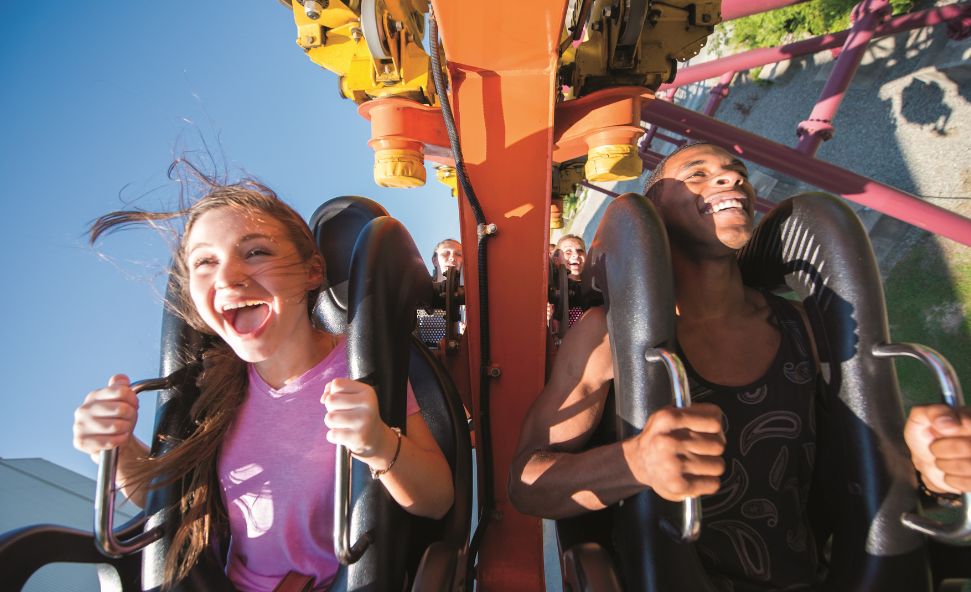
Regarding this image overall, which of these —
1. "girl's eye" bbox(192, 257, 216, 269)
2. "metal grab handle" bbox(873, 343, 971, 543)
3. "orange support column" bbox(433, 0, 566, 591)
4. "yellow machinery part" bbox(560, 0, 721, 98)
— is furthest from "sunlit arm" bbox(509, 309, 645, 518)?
"yellow machinery part" bbox(560, 0, 721, 98)

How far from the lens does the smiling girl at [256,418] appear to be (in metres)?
0.87

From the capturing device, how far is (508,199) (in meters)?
1.18

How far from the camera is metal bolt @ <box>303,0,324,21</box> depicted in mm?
1361

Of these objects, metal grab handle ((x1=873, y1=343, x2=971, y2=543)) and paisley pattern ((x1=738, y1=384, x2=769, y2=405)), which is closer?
metal grab handle ((x1=873, y1=343, x2=971, y2=543))

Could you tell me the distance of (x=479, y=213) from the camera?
1148 millimetres

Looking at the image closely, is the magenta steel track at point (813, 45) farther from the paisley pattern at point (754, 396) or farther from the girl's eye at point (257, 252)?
the girl's eye at point (257, 252)

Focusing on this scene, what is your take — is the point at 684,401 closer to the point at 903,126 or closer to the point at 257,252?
the point at 257,252

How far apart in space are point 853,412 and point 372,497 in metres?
0.96

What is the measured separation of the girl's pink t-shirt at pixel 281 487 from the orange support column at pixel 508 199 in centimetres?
39

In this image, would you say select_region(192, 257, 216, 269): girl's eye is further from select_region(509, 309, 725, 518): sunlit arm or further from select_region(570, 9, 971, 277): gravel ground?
select_region(570, 9, 971, 277): gravel ground

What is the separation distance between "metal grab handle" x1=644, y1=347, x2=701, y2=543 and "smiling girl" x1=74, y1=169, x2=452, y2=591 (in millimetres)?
444

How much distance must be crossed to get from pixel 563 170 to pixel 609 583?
97.2 inches

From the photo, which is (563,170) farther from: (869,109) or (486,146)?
(869,109)

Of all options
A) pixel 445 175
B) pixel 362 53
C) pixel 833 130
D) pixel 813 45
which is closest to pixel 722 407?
pixel 362 53
